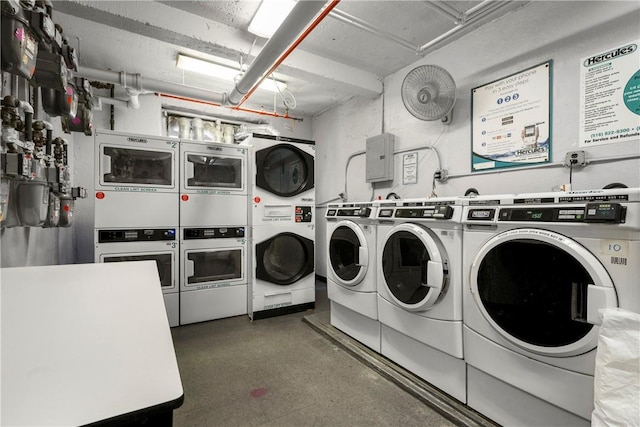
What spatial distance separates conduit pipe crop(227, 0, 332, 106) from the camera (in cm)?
158

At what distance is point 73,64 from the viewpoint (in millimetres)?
1572

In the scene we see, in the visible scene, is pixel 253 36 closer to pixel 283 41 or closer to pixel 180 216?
pixel 283 41

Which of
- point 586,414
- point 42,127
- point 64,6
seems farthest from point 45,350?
point 64,6

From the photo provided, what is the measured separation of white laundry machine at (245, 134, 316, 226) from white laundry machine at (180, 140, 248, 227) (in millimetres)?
213

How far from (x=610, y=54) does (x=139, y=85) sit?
11.9ft

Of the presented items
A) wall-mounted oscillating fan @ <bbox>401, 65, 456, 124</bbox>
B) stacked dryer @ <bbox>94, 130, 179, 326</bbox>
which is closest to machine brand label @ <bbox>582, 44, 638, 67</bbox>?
wall-mounted oscillating fan @ <bbox>401, 65, 456, 124</bbox>

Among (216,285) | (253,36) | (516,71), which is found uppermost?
(253,36)

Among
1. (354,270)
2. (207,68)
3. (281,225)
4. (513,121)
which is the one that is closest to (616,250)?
(513,121)

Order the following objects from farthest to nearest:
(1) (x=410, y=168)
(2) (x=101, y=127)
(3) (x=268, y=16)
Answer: (2) (x=101, y=127) → (1) (x=410, y=168) → (3) (x=268, y=16)

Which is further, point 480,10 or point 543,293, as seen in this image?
point 480,10

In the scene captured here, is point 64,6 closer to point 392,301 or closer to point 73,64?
point 73,64

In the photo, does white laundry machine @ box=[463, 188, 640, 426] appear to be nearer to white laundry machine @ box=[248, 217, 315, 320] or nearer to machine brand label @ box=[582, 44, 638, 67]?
machine brand label @ box=[582, 44, 638, 67]

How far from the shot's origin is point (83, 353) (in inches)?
25.5

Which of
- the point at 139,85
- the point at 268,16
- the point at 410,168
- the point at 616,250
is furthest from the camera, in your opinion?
the point at 410,168
